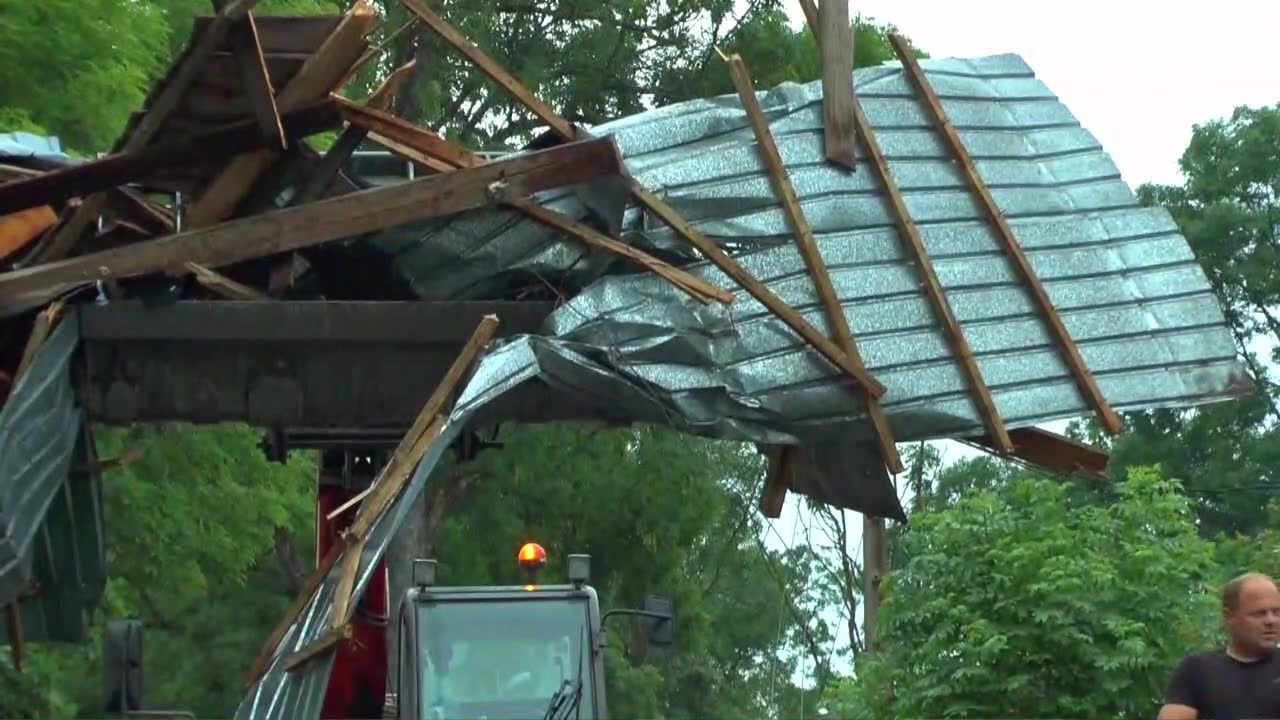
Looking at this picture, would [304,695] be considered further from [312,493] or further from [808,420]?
[312,493]

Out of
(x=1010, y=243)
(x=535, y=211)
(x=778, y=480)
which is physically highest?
(x=535, y=211)

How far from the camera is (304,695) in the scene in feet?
33.7

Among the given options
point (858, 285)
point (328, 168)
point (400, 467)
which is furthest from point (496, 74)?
point (400, 467)

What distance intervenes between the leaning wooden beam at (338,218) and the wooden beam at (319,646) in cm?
276

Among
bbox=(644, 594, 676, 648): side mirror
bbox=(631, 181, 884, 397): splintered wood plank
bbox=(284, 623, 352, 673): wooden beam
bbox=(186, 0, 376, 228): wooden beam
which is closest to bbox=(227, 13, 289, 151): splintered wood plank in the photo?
bbox=(186, 0, 376, 228): wooden beam

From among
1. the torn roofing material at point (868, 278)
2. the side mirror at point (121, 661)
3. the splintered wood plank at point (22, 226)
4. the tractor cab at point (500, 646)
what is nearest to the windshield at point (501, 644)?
the tractor cab at point (500, 646)

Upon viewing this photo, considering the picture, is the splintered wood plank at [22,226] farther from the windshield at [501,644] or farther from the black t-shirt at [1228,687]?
the black t-shirt at [1228,687]

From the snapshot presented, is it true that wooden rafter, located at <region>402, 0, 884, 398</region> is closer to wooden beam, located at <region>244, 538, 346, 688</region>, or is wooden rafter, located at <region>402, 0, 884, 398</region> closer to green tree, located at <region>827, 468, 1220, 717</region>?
wooden beam, located at <region>244, 538, 346, 688</region>

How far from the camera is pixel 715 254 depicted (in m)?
12.1

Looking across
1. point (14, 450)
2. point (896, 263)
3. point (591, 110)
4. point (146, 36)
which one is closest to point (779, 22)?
point (591, 110)

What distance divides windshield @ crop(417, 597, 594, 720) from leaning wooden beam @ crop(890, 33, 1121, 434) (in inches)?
129

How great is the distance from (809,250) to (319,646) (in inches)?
157

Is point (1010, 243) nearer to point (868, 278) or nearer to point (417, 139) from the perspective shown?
point (868, 278)

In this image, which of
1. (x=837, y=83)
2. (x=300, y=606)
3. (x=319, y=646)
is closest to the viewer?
(x=319, y=646)
